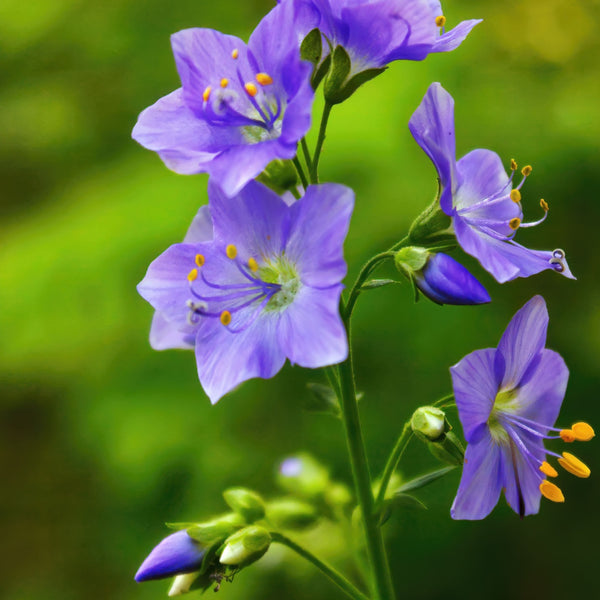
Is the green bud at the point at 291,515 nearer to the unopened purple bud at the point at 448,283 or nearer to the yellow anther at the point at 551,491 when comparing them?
the yellow anther at the point at 551,491

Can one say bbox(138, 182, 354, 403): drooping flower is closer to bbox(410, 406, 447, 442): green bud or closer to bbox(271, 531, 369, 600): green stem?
bbox(410, 406, 447, 442): green bud

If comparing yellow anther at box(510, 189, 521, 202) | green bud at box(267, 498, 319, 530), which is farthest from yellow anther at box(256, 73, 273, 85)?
green bud at box(267, 498, 319, 530)

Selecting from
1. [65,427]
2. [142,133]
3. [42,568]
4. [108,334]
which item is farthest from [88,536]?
[142,133]

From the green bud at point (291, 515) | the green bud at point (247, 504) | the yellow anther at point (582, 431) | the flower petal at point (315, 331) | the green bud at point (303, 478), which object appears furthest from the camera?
the green bud at point (303, 478)

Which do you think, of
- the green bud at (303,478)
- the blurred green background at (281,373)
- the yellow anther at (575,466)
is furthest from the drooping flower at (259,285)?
the blurred green background at (281,373)

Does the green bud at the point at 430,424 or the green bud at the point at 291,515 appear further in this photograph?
the green bud at the point at 291,515

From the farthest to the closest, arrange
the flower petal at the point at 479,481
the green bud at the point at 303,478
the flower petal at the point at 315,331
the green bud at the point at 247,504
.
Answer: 1. the green bud at the point at 303,478
2. the green bud at the point at 247,504
3. the flower petal at the point at 479,481
4. the flower petal at the point at 315,331

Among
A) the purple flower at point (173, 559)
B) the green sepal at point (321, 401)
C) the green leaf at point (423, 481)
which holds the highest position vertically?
the green sepal at point (321, 401)
